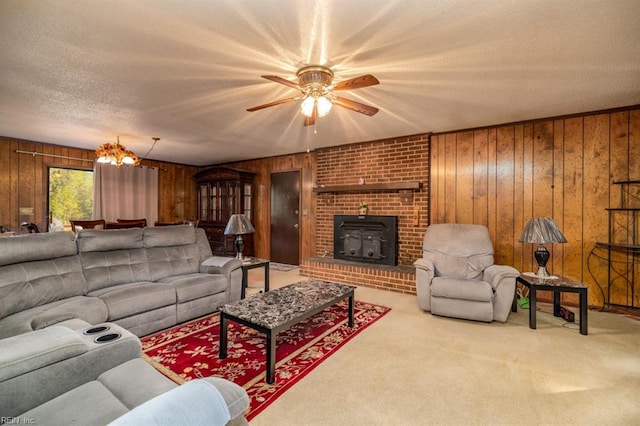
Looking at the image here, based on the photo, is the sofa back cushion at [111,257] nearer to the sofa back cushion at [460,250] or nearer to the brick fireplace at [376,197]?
the brick fireplace at [376,197]

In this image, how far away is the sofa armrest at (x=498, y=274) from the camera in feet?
9.41

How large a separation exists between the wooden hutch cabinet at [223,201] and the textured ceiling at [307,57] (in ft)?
→ 8.29

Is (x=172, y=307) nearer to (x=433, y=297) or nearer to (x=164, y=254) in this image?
(x=164, y=254)

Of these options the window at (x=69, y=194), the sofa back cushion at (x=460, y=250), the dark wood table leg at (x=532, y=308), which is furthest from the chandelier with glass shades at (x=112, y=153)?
the dark wood table leg at (x=532, y=308)

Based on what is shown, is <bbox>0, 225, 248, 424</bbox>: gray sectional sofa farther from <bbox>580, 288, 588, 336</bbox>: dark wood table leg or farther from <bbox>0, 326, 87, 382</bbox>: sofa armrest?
<bbox>580, 288, 588, 336</bbox>: dark wood table leg

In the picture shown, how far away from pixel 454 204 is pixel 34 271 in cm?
476

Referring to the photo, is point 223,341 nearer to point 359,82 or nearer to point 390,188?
point 359,82

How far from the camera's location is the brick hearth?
4.03 meters

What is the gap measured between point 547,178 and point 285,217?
4.37 m

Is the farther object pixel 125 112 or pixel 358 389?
pixel 125 112

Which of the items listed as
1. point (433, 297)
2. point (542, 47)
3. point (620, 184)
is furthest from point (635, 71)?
point (433, 297)

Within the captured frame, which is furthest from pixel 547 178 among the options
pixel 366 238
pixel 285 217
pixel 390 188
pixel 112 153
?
pixel 112 153

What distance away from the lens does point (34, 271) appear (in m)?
2.27

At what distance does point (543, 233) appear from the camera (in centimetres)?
→ 297
